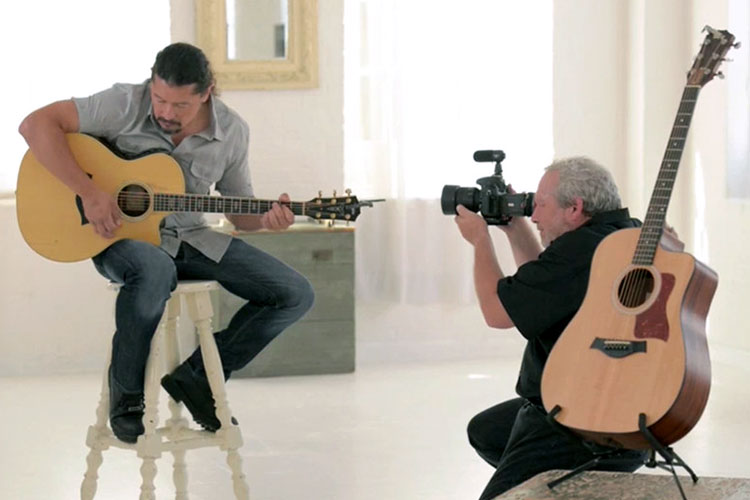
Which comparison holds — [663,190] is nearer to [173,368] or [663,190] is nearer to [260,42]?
[173,368]

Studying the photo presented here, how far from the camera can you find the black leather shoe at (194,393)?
3.48 meters

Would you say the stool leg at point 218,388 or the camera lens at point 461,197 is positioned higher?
the camera lens at point 461,197

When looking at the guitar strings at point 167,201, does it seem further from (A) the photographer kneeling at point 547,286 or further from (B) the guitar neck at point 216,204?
(A) the photographer kneeling at point 547,286

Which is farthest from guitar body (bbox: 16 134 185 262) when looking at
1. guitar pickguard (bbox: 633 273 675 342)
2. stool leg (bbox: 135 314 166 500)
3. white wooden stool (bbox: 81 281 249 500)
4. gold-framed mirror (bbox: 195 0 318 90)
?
gold-framed mirror (bbox: 195 0 318 90)

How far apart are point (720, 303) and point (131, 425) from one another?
3452 millimetres

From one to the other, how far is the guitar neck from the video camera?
55cm

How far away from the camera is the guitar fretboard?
2.42 m

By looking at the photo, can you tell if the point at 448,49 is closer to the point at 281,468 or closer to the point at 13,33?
the point at 13,33

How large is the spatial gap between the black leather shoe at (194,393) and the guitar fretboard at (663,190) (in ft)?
4.69

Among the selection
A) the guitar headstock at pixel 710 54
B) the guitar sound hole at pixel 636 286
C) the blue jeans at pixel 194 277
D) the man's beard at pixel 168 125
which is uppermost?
the guitar headstock at pixel 710 54

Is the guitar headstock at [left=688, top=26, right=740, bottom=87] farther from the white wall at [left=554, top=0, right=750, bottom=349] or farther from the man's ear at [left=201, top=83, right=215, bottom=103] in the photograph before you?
the white wall at [left=554, top=0, right=750, bottom=349]

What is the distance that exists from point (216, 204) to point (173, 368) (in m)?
0.50

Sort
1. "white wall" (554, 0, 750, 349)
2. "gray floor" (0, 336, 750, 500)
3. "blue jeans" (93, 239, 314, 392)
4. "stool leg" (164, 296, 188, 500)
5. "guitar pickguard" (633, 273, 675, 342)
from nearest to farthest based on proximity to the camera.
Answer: "guitar pickguard" (633, 273, 675, 342) < "blue jeans" (93, 239, 314, 392) < "stool leg" (164, 296, 188, 500) < "gray floor" (0, 336, 750, 500) < "white wall" (554, 0, 750, 349)

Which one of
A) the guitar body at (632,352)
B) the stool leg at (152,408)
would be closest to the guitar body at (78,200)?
the stool leg at (152,408)
